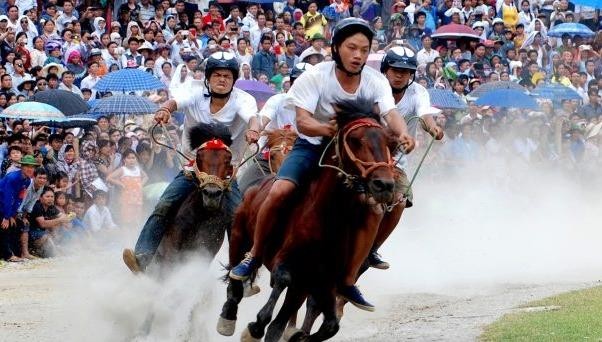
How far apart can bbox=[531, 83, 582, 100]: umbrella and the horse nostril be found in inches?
713

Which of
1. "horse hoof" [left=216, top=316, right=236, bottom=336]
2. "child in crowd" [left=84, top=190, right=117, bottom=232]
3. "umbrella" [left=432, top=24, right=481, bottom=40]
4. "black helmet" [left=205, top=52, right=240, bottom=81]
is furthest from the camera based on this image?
"umbrella" [left=432, top=24, right=481, bottom=40]

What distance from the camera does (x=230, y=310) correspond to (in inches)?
433

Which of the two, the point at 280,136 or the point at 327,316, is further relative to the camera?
the point at 280,136

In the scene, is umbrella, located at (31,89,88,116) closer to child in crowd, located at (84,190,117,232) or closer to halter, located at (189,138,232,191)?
child in crowd, located at (84,190,117,232)

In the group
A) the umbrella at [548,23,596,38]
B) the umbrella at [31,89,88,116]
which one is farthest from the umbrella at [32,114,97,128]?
the umbrella at [548,23,596,38]

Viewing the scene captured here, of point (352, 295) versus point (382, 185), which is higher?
point (382, 185)

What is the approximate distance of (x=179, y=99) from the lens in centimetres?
1252

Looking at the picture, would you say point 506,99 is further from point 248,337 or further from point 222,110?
point 248,337

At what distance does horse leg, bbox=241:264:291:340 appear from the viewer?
395 inches

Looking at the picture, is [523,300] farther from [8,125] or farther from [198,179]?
[8,125]

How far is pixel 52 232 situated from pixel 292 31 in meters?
A: 10.1

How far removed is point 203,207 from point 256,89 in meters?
10.8

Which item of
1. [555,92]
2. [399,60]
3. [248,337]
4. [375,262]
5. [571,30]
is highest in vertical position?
[399,60]

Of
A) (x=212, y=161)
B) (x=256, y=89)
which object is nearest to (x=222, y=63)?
(x=212, y=161)
